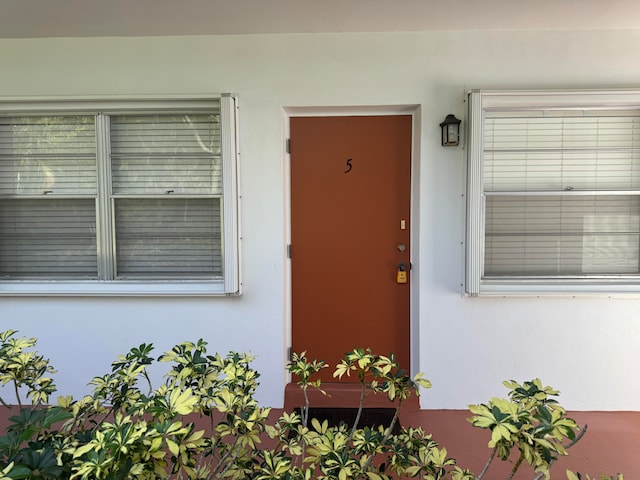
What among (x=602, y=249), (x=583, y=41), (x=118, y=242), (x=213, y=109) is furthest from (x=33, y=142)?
(x=602, y=249)

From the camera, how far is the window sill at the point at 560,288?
2.61m

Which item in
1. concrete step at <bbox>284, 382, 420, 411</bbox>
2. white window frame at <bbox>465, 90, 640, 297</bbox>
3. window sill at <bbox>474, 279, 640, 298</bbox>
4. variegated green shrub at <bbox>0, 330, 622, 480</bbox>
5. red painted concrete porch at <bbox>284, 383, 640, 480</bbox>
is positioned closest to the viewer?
variegated green shrub at <bbox>0, 330, 622, 480</bbox>

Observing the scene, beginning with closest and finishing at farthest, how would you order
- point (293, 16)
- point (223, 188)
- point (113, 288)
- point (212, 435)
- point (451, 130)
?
point (212, 435) → point (293, 16) → point (451, 130) → point (223, 188) → point (113, 288)

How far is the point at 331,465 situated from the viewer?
3.96 feet

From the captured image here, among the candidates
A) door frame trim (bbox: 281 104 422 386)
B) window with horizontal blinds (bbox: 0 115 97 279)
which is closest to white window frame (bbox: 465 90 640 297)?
door frame trim (bbox: 281 104 422 386)

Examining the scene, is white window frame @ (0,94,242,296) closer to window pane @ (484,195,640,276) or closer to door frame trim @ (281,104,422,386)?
door frame trim @ (281,104,422,386)

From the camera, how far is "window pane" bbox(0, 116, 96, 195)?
2.76m

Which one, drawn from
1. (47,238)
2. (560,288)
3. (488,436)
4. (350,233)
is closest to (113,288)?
(47,238)

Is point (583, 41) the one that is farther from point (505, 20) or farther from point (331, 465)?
point (331, 465)

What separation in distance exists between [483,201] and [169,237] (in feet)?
7.26

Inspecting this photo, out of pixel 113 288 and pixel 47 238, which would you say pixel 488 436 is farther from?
pixel 47 238

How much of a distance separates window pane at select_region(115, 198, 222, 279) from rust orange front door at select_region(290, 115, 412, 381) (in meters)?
0.59

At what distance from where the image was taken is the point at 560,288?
8.68 ft

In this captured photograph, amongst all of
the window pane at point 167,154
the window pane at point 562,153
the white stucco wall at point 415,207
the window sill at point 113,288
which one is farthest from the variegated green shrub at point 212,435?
the window pane at point 562,153
